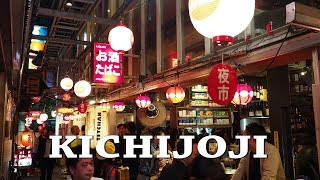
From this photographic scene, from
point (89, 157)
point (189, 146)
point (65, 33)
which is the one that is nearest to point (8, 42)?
point (89, 157)

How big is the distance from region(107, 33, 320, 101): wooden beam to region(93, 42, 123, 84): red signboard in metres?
1.15

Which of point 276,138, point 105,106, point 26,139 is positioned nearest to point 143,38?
point 105,106

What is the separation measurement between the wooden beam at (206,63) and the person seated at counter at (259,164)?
1.86 metres

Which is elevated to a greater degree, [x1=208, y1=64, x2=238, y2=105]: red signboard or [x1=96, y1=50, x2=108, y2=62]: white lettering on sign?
[x1=96, y1=50, x2=108, y2=62]: white lettering on sign

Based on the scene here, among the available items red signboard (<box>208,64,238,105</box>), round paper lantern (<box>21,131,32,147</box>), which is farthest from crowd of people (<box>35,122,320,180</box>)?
round paper lantern (<box>21,131,32,147</box>)

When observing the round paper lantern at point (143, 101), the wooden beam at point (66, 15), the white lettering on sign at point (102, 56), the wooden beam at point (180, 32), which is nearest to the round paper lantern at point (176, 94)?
the wooden beam at point (180, 32)

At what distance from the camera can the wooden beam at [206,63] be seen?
624 centimetres

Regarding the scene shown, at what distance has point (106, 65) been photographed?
12.9m

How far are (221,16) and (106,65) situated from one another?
29.6 ft

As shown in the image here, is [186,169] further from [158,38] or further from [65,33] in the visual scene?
[65,33]

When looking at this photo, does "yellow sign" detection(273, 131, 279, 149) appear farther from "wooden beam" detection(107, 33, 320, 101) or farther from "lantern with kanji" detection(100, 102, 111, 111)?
"lantern with kanji" detection(100, 102, 111, 111)

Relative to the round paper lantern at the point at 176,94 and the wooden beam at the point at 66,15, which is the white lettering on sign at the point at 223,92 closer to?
the round paper lantern at the point at 176,94

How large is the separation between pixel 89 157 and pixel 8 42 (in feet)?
8.68

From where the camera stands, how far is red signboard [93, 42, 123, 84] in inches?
496
